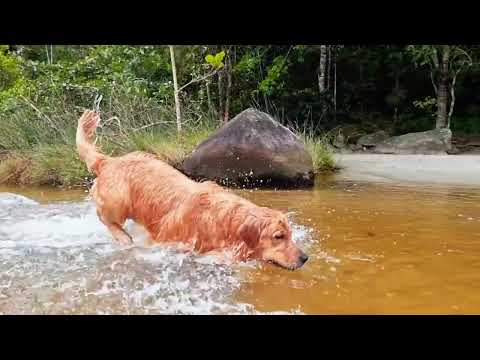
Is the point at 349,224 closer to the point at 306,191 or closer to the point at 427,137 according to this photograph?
the point at 306,191

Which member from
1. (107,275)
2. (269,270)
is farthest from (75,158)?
(269,270)

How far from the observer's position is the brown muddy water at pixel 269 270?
330cm

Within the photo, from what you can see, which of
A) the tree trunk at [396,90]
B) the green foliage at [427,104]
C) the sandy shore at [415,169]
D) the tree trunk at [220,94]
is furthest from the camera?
the tree trunk at [396,90]

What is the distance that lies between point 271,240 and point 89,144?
8.30 feet

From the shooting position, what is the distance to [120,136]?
11.4m

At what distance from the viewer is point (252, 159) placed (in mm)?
9461

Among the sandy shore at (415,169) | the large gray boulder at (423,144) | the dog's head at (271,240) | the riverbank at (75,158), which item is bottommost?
the large gray boulder at (423,144)

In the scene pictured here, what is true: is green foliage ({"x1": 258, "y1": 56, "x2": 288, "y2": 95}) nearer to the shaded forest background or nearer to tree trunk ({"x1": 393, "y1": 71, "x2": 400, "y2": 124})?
the shaded forest background

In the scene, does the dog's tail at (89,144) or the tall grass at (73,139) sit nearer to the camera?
the dog's tail at (89,144)

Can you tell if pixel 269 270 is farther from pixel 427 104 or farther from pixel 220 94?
pixel 427 104

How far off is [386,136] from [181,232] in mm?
15294

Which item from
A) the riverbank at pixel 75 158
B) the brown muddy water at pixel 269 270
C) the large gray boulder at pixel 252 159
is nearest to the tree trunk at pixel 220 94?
the riverbank at pixel 75 158

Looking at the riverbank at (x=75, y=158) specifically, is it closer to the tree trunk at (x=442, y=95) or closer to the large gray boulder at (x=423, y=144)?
the large gray boulder at (x=423, y=144)

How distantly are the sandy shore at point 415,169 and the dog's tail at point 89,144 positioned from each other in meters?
5.72
